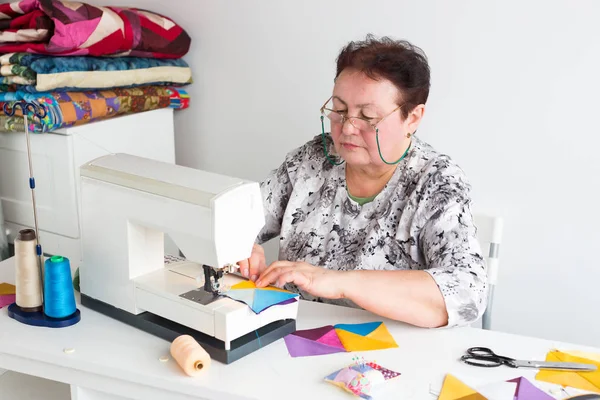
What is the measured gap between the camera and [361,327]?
153 cm

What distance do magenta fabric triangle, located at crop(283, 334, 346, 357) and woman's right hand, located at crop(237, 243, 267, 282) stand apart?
19 centimetres

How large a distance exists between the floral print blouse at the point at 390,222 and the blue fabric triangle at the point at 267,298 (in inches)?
14.1

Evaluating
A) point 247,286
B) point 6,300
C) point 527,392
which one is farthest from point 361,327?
point 6,300

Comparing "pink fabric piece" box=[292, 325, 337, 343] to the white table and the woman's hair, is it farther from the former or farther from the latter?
the woman's hair

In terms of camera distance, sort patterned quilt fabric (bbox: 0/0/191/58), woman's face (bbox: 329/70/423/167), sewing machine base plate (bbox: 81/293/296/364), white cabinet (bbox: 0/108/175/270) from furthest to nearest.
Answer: white cabinet (bbox: 0/108/175/270), patterned quilt fabric (bbox: 0/0/191/58), woman's face (bbox: 329/70/423/167), sewing machine base plate (bbox: 81/293/296/364)

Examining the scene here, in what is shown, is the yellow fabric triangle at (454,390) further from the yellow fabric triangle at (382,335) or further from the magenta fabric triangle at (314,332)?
the magenta fabric triangle at (314,332)

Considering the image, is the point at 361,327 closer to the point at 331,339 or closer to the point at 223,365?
the point at 331,339

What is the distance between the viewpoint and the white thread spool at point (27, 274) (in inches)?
58.5

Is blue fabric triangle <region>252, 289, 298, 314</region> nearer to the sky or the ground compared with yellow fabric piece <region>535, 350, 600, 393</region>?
nearer to the sky

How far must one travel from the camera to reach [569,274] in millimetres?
2283

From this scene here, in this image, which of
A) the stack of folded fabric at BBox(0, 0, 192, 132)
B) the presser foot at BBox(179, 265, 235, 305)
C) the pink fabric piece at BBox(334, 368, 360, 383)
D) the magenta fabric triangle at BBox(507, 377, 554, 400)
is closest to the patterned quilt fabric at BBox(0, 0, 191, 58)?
the stack of folded fabric at BBox(0, 0, 192, 132)

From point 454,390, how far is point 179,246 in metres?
0.61

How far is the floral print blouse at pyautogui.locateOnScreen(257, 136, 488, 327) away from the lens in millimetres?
1612

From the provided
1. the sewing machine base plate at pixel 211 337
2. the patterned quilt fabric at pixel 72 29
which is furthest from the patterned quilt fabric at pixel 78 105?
the sewing machine base plate at pixel 211 337
